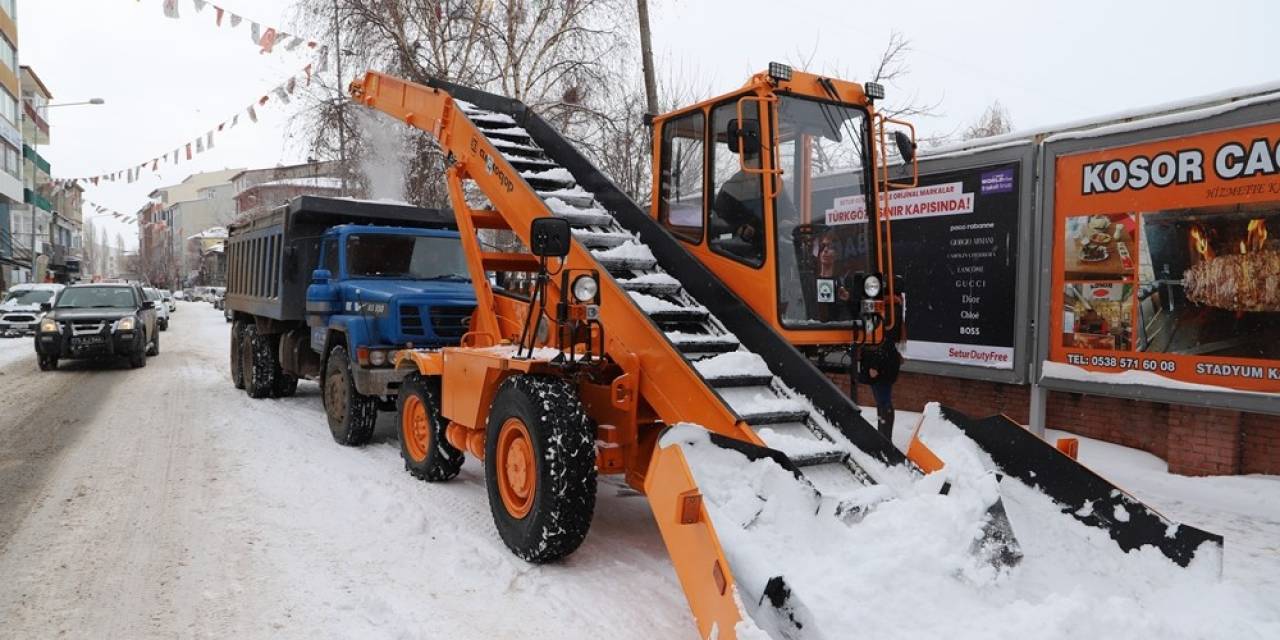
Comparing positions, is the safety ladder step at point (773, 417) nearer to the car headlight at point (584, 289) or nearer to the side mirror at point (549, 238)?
the car headlight at point (584, 289)

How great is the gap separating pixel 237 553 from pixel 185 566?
30 centimetres

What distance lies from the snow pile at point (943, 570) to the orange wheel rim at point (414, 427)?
3.83m

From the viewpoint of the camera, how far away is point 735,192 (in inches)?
199

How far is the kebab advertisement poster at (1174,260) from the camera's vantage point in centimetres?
649

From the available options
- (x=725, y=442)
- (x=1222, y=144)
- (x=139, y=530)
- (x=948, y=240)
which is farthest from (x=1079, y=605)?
(x=948, y=240)

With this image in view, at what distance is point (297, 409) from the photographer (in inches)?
436

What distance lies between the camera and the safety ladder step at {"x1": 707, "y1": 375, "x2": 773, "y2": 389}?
4477 mm

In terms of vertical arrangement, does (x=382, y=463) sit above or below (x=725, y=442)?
below

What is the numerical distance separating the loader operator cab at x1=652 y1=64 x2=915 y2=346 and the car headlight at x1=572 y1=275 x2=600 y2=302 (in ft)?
2.85

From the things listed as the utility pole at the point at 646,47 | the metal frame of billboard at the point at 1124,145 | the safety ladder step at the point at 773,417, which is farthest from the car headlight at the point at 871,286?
the utility pole at the point at 646,47

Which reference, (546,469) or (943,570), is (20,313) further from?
(943,570)

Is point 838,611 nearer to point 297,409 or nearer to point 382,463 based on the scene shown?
point 382,463

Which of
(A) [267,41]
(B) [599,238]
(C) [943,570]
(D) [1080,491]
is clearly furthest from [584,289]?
(A) [267,41]

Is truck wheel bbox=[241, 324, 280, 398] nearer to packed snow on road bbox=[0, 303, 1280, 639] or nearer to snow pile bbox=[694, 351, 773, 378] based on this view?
packed snow on road bbox=[0, 303, 1280, 639]
